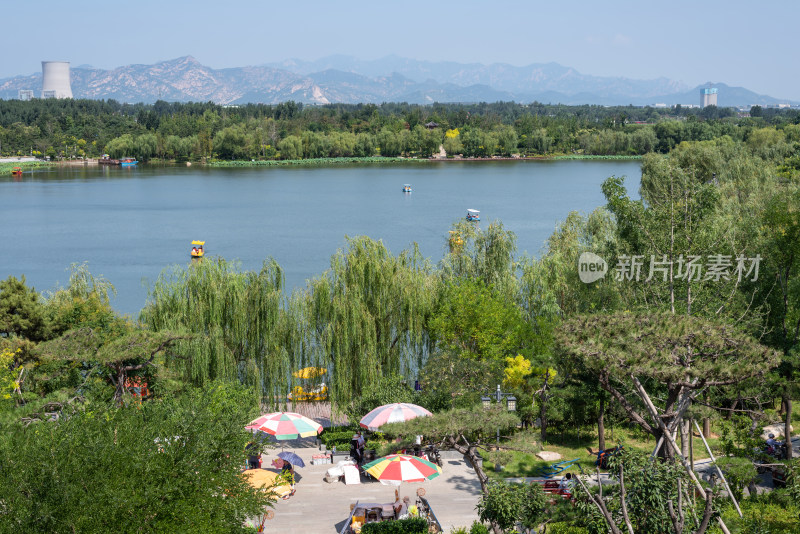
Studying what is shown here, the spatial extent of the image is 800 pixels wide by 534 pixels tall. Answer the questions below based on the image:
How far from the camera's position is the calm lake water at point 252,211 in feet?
164

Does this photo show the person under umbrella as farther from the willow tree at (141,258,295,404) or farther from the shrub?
the willow tree at (141,258,295,404)

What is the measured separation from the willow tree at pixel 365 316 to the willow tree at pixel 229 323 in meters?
1.07

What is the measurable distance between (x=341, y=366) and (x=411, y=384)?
2274mm

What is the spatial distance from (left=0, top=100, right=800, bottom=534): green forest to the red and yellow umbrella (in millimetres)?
924

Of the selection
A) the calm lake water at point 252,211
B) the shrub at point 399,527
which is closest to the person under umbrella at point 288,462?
the shrub at point 399,527

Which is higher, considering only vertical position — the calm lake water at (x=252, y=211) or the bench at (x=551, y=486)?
the calm lake water at (x=252, y=211)

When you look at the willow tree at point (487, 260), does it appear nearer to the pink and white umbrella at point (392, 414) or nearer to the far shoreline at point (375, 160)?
the pink and white umbrella at point (392, 414)

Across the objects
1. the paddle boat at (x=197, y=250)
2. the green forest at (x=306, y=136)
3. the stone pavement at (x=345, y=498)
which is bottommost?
the stone pavement at (x=345, y=498)

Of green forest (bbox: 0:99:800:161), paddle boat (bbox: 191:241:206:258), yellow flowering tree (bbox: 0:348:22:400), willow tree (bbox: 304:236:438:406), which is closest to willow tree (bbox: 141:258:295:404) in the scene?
willow tree (bbox: 304:236:438:406)

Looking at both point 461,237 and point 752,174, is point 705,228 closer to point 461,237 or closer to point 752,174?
point 461,237

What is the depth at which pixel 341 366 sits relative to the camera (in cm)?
2192

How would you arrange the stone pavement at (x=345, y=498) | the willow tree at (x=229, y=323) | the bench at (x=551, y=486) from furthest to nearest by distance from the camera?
the willow tree at (x=229, y=323)
the bench at (x=551, y=486)
the stone pavement at (x=345, y=498)

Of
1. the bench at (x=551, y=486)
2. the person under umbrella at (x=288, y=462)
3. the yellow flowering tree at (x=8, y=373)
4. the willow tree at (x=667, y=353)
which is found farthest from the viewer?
the person under umbrella at (x=288, y=462)

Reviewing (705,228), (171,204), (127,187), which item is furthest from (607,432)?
(127,187)
